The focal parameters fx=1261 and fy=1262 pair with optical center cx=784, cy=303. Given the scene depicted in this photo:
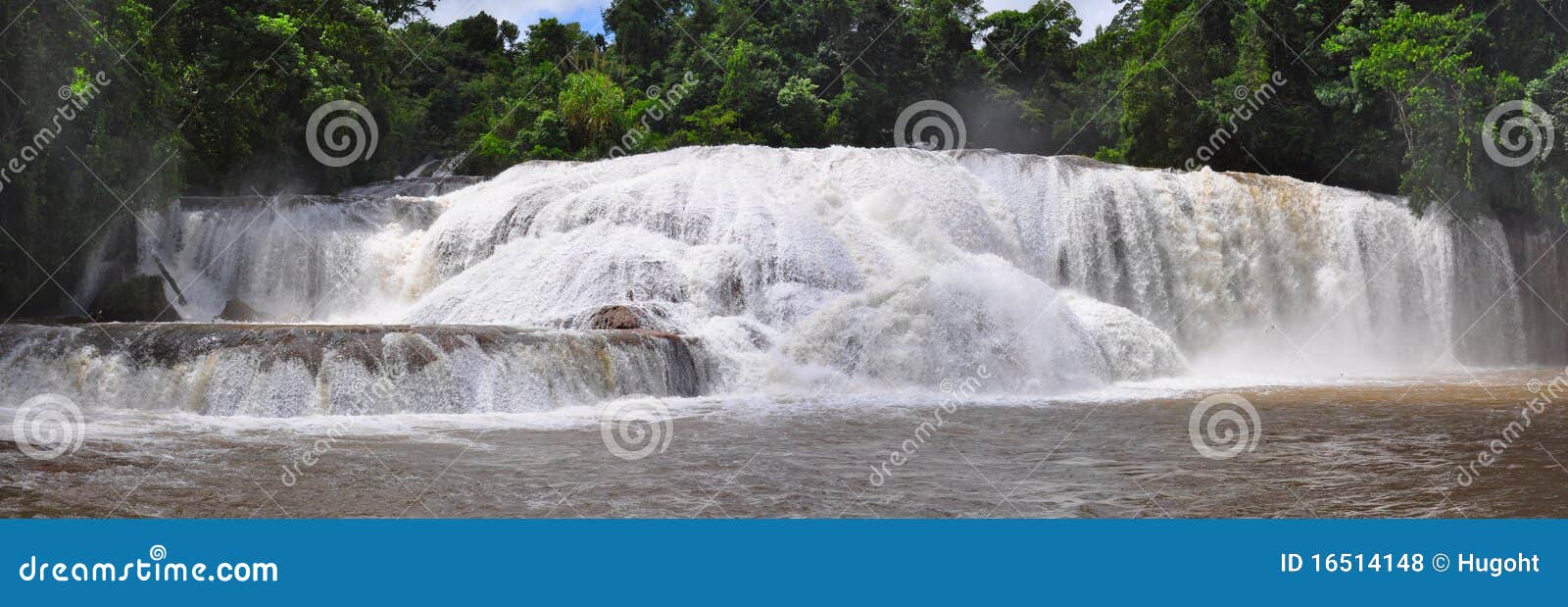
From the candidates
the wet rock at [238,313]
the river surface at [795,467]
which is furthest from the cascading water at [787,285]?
the river surface at [795,467]

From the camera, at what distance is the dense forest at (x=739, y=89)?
1453cm

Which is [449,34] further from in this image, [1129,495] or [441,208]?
[1129,495]

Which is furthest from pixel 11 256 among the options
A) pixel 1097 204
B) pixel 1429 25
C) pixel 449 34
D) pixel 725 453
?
pixel 449 34

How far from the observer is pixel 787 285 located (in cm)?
1598

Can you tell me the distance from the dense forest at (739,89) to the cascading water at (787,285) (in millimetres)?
1820

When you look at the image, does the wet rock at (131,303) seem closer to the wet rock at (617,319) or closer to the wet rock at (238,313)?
the wet rock at (238,313)

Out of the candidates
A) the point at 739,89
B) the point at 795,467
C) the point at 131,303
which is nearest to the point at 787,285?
the point at 795,467

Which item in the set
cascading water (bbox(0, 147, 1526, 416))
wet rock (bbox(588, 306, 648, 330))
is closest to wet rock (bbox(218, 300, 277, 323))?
cascading water (bbox(0, 147, 1526, 416))

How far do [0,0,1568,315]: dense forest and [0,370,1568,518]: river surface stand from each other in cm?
537

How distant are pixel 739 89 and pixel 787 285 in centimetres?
1570

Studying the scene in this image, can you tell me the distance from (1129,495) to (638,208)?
11.7m

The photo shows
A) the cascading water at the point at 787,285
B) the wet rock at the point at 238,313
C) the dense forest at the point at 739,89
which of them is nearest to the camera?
the cascading water at the point at 787,285

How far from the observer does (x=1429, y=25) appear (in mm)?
21062

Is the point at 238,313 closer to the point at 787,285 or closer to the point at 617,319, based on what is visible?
the point at 617,319
